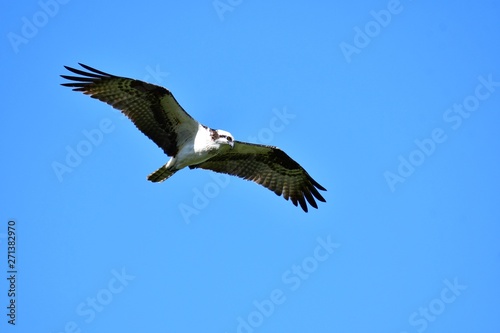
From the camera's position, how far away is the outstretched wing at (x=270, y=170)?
57.6 feet

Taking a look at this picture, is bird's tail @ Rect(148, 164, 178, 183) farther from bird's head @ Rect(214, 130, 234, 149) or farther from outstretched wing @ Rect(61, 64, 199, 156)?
bird's head @ Rect(214, 130, 234, 149)

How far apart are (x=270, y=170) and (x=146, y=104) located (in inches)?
136

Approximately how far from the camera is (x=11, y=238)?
1631cm

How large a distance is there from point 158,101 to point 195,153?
50.3 inches

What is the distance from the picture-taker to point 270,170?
18203mm

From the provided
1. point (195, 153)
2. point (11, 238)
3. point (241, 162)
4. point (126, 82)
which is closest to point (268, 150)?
point (241, 162)

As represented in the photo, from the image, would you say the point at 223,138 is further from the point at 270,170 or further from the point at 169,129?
the point at 270,170

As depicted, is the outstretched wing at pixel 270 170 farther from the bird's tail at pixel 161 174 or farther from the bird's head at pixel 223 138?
the bird's head at pixel 223 138

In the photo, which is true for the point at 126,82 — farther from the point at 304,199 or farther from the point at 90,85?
the point at 304,199

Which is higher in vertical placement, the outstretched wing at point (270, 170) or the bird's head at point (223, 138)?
the bird's head at point (223, 138)

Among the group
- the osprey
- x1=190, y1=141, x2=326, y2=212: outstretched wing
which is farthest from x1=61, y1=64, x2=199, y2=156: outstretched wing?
x1=190, y1=141, x2=326, y2=212: outstretched wing

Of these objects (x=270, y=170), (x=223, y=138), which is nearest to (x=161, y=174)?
(x=223, y=138)

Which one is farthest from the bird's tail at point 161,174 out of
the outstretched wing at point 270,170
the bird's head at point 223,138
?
the bird's head at point 223,138

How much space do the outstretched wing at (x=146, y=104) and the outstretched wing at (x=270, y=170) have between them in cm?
99
